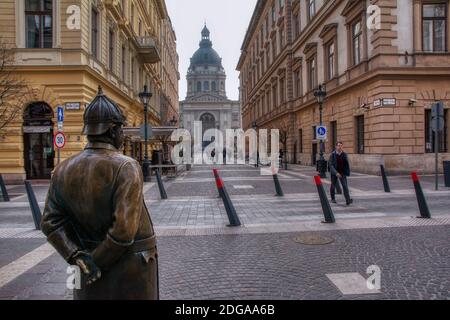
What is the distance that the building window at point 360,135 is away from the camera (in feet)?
73.7

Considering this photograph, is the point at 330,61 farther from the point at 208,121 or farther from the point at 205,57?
the point at 205,57

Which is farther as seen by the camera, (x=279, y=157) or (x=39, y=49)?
(x=279, y=157)

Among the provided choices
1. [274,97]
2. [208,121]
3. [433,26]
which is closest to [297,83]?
[274,97]

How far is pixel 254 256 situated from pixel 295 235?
156cm

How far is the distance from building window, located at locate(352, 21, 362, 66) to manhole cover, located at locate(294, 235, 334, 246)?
18716 millimetres

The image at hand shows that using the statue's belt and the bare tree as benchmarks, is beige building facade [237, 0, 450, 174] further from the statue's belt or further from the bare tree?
the statue's belt

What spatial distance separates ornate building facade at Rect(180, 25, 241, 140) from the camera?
122 m

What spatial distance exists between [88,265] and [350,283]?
3.30 meters

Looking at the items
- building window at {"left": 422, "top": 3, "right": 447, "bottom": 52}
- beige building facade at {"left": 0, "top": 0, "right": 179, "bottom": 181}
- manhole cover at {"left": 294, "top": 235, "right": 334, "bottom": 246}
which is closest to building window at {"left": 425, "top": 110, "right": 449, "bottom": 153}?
building window at {"left": 422, "top": 3, "right": 447, "bottom": 52}

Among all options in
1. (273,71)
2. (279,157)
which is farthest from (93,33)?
(273,71)

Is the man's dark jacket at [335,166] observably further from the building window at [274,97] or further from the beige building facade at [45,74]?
the building window at [274,97]

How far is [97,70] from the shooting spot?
2025 cm

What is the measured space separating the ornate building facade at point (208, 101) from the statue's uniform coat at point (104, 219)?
117 metres
